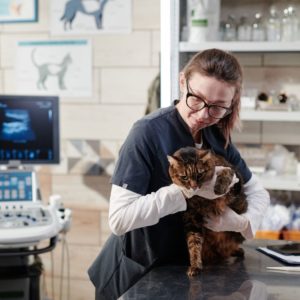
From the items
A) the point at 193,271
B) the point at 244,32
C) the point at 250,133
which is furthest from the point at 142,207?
the point at 250,133

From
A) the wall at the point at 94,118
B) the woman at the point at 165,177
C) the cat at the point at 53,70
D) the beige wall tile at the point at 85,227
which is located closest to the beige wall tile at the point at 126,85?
the wall at the point at 94,118

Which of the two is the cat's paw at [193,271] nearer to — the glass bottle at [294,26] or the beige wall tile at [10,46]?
the glass bottle at [294,26]

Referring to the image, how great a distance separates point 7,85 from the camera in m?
2.99

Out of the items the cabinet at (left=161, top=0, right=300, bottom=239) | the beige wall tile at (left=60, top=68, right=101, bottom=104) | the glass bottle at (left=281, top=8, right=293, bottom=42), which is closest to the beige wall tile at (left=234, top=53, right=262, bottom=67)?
the cabinet at (left=161, top=0, right=300, bottom=239)

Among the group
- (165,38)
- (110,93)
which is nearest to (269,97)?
(165,38)

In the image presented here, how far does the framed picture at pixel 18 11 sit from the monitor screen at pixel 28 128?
0.82 metres

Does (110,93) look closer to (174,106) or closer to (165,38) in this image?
(165,38)

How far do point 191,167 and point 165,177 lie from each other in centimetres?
14

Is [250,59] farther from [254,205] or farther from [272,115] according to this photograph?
[254,205]

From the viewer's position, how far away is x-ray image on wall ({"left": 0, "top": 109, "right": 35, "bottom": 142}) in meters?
2.31

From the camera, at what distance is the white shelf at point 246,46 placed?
7.27ft

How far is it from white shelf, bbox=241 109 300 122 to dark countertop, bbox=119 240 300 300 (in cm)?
102

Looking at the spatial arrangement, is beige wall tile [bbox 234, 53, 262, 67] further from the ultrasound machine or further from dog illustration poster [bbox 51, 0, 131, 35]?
Result: the ultrasound machine

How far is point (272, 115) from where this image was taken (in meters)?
2.31
